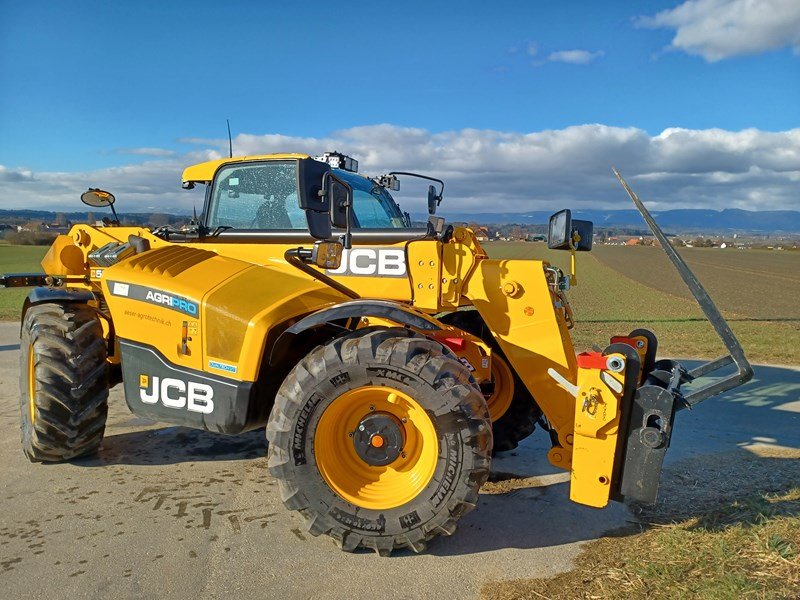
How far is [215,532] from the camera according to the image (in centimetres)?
380

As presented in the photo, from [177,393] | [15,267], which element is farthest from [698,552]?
[15,267]

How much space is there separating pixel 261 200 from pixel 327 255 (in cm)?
93

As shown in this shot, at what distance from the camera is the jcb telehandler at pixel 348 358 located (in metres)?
3.36

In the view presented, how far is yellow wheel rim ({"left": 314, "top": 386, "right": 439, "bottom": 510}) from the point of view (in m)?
3.48

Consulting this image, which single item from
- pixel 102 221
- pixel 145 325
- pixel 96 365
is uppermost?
pixel 102 221

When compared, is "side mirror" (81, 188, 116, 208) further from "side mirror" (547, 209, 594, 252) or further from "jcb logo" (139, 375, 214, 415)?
"side mirror" (547, 209, 594, 252)

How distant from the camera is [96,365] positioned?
4684mm

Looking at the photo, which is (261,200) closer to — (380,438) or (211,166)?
(211,166)

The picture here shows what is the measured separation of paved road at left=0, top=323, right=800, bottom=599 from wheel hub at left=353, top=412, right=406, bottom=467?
57cm

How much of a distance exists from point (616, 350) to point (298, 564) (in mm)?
2198

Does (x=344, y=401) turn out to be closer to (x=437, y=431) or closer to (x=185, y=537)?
(x=437, y=431)

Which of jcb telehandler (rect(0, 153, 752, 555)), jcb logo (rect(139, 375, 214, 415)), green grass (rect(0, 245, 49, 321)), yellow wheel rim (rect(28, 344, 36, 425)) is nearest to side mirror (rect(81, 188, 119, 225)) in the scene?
jcb telehandler (rect(0, 153, 752, 555))

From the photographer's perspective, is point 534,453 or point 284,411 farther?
point 534,453

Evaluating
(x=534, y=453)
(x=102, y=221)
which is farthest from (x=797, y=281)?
(x=102, y=221)
